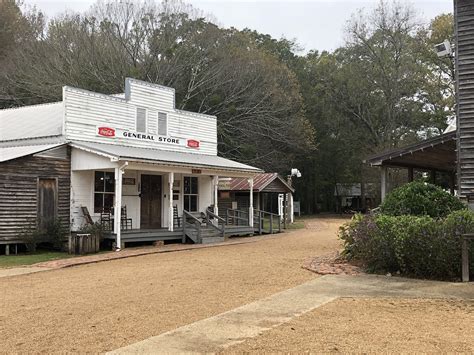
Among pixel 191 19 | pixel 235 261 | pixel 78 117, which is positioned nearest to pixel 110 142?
pixel 78 117

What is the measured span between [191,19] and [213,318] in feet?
97.0

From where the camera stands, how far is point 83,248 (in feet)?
52.0

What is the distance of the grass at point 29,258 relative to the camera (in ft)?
45.6

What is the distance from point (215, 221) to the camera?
909 inches

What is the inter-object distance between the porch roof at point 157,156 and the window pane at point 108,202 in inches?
70.5

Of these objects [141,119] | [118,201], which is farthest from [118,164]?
[141,119]

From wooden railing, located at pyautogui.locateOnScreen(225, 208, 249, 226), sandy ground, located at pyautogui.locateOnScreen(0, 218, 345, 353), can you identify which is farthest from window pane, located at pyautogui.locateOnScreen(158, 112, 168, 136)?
sandy ground, located at pyautogui.locateOnScreen(0, 218, 345, 353)

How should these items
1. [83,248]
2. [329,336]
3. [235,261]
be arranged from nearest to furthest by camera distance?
1. [329,336]
2. [235,261]
3. [83,248]

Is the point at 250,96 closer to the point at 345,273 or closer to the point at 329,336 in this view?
the point at 345,273

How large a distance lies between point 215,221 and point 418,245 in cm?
1402

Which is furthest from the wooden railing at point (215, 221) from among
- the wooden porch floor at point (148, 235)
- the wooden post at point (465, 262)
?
the wooden post at point (465, 262)

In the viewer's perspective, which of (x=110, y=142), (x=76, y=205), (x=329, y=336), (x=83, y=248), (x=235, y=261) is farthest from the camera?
(x=110, y=142)

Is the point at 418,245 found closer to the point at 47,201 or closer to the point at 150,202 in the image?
the point at 47,201

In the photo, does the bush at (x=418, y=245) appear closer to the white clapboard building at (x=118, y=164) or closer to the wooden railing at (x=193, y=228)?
the white clapboard building at (x=118, y=164)
